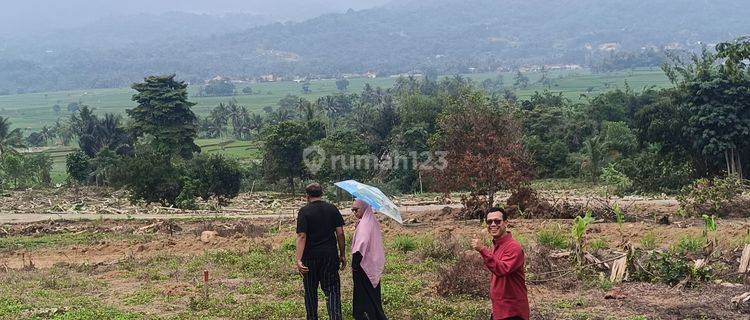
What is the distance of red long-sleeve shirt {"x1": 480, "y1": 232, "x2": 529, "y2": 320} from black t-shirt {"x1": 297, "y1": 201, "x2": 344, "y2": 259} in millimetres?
1898

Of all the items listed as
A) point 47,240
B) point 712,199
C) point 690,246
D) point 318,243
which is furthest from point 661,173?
point 318,243

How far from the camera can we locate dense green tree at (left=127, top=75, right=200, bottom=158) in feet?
166

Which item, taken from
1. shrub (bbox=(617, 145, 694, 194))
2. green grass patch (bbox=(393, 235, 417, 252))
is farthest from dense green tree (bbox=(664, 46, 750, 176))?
green grass patch (bbox=(393, 235, 417, 252))

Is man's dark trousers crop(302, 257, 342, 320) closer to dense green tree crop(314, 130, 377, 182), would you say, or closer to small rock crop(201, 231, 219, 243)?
small rock crop(201, 231, 219, 243)

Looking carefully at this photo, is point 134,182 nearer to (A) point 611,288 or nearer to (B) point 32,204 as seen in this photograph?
(B) point 32,204

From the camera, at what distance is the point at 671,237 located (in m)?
14.6

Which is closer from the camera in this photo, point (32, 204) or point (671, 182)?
point (671, 182)

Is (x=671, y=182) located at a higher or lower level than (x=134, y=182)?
lower

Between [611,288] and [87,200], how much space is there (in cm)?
3261

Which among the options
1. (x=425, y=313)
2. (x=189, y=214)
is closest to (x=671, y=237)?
(x=425, y=313)

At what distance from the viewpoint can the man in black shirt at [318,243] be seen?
7.65m

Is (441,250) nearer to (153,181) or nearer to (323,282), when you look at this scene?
(323,282)

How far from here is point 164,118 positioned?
5150cm

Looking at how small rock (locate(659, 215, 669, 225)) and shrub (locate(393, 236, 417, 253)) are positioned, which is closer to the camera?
shrub (locate(393, 236, 417, 253))
